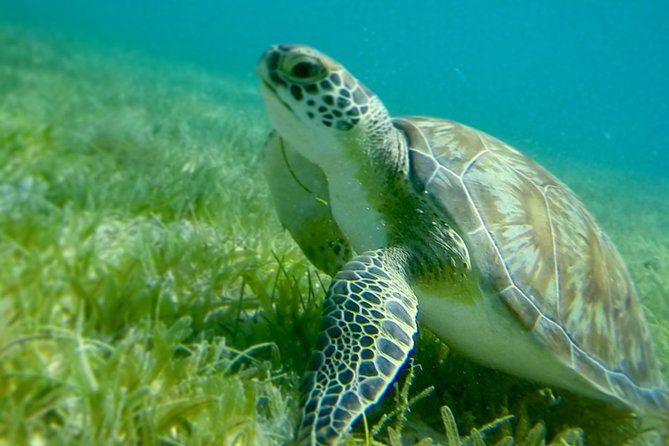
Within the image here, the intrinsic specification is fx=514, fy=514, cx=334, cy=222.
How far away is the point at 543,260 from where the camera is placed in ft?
6.83

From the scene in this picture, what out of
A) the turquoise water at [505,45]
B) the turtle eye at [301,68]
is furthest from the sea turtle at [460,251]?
the turquoise water at [505,45]

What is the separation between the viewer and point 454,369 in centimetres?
222

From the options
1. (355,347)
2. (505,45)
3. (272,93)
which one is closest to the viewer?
(355,347)

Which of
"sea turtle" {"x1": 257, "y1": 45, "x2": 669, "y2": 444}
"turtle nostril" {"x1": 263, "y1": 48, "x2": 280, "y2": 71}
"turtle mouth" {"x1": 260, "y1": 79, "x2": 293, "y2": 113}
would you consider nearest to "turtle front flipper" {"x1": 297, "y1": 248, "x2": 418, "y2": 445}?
"sea turtle" {"x1": 257, "y1": 45, "x2": 669, "y2": 444}

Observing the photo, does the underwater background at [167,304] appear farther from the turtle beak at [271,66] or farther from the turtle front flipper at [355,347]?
the turtle beak at [271,66]

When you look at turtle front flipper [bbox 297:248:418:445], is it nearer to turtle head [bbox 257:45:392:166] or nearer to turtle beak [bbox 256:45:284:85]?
turtle head [bbox 257:45:392:166]

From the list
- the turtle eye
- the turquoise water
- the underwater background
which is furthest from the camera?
the turquoise water

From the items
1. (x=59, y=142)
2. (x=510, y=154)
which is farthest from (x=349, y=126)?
(x=59, y=142)

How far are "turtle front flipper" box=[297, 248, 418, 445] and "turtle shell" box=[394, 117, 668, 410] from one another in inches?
15.6

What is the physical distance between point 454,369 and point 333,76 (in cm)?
135

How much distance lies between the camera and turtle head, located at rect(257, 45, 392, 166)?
209 centimetres

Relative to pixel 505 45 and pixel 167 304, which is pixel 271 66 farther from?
pixel 505 45

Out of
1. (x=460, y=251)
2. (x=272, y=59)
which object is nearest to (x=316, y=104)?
(x=272, y=59)

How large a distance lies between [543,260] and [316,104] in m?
1.12
